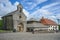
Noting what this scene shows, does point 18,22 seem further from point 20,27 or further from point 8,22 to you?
point 8,22

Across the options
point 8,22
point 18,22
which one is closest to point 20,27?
point 18,22

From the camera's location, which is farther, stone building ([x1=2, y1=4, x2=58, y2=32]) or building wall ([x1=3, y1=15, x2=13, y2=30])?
building wall ([x1=3, y1=15, x2=13, y2=30])

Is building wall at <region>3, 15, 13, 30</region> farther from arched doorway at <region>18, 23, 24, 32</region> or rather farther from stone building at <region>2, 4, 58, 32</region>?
arched doorway at <region>18, 23, 24, 32</region>

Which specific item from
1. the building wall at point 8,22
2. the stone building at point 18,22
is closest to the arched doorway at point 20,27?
the stone building at point 18,22

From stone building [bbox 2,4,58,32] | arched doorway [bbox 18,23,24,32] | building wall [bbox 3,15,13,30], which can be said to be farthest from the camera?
building wall [bbox 3,15,13,30]

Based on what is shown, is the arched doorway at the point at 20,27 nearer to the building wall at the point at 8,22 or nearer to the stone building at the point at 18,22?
the stone building at the point at 18,22

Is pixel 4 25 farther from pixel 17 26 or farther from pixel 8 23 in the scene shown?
pixel 17 26

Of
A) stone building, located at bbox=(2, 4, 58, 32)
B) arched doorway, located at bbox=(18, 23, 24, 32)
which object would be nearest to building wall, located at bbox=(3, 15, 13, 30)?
stone building, located at bbox=(2, 4, 58, 32)

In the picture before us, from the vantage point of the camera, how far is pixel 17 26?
5291 cm

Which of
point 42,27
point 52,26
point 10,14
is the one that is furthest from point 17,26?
point 52,26

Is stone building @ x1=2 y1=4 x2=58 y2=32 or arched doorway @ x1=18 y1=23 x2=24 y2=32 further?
arched doorway @ x1=18 y1=23 x2=24 y2=32

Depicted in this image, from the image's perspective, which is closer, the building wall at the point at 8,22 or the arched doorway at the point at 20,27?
the arched doorway at the point at 20,27

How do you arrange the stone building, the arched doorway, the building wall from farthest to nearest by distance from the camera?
the building wall < the arched doorway < the stone building

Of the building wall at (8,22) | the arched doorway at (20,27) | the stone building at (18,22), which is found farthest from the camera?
the building wall at (8,22)
